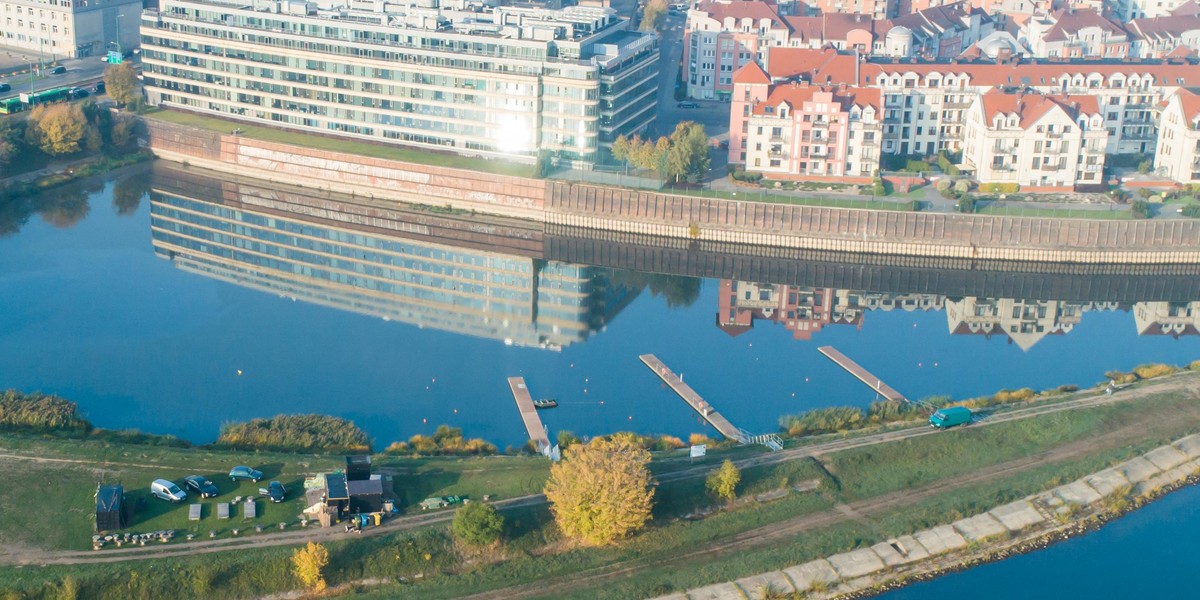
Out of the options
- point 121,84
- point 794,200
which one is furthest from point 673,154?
point 121,84

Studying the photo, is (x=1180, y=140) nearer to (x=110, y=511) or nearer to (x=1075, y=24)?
(x=1075, y=24)

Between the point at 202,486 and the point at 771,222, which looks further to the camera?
the point at 771,222

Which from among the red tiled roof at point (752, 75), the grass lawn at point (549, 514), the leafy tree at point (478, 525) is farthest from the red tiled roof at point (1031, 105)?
the leafy tree at point (478, 525)

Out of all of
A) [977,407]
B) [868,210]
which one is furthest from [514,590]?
[868,210]

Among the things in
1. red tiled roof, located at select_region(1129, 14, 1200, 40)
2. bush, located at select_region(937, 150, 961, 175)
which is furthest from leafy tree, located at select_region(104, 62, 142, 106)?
red tiled roof, located at select_region(1129, 14, 1200, 40)

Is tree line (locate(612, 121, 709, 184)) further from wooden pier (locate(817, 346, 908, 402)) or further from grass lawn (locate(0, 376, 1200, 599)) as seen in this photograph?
grass lawn (locate(0, 376, 1200, 599))

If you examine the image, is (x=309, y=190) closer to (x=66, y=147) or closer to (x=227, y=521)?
(x=66, y=147)

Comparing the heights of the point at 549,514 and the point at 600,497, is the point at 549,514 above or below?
below
